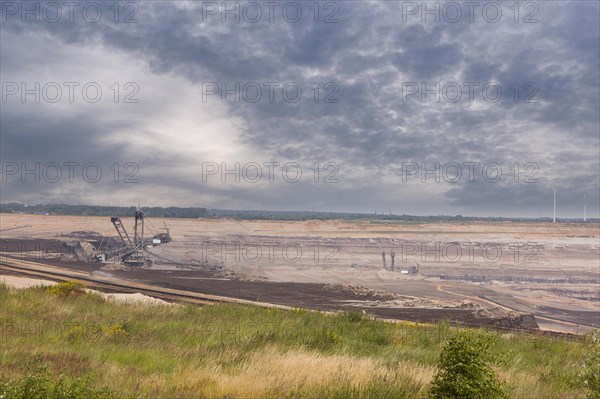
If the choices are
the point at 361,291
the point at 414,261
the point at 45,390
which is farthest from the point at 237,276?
the point at 45,390

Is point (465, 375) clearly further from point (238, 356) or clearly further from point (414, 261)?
point (414, 261)

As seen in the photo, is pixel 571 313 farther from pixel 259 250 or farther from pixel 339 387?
pixel 259 250

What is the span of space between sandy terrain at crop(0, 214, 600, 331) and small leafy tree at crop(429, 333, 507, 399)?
755 inches

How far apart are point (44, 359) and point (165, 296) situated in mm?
17046

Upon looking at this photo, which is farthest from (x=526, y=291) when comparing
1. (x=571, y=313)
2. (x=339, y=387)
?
(x=339, y=387)

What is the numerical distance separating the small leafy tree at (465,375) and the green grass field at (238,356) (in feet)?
2.63

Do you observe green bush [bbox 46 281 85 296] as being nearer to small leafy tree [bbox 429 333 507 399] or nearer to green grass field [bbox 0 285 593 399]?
green grass field [bbox 0 285 593 399]

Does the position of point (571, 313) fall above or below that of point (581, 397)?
below

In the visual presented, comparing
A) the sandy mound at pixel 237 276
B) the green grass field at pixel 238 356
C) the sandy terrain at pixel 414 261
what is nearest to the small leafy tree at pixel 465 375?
the green grass field at pixel 238 356

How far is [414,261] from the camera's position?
49562 millimetres

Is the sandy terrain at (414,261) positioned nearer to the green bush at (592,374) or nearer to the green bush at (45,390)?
the green bush at (592,374)

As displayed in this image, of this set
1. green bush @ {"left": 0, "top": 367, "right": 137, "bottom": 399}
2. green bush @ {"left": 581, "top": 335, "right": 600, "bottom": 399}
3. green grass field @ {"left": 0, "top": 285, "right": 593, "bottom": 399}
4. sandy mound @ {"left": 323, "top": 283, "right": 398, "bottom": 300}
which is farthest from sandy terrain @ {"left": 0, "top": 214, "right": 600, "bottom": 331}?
green bush @ {"left": 0, "top": 367, "right": 137, "bottom": 399}

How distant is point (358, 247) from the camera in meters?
60.3

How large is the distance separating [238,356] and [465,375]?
4241 millimetres
